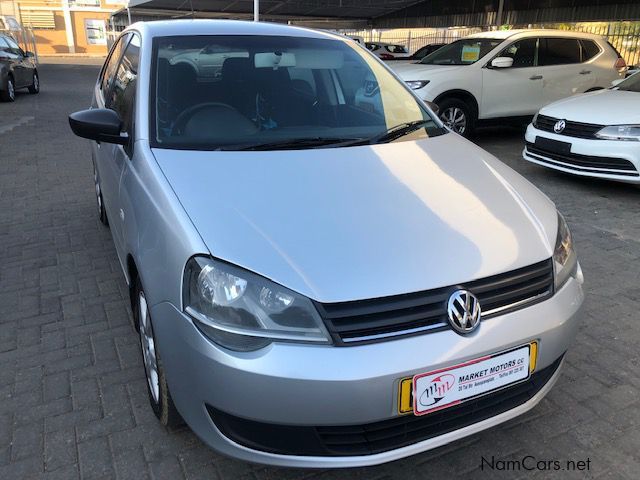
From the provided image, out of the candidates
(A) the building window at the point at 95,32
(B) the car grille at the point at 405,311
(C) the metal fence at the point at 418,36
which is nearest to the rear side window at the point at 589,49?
(B) the car grille at the point at 405,311

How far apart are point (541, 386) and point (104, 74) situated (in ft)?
13.1

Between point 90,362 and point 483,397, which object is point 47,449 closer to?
point 90,362

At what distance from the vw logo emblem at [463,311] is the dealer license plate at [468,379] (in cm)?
12

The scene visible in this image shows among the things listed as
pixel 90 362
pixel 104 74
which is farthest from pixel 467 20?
pixel 90 362

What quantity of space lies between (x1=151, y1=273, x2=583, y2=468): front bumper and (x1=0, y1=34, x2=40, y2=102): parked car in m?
13.3

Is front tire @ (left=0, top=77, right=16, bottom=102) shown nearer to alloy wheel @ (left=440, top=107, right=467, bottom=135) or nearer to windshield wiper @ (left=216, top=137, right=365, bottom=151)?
alloy wheel @ (left=440, top=107, right=467, bottom=135)

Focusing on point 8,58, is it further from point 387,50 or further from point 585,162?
point 585,162

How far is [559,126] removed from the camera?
20.2ft

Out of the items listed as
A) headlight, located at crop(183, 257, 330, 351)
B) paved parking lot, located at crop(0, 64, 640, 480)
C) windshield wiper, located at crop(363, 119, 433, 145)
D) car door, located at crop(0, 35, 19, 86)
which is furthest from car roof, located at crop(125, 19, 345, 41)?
car door, located at crop(0, 35, 19, 86)

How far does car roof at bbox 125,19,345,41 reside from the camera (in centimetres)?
305

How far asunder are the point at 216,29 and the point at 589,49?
8173mm

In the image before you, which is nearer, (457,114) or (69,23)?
(457,114)

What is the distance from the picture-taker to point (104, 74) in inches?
174

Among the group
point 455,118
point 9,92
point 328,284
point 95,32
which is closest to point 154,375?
point 328,284
